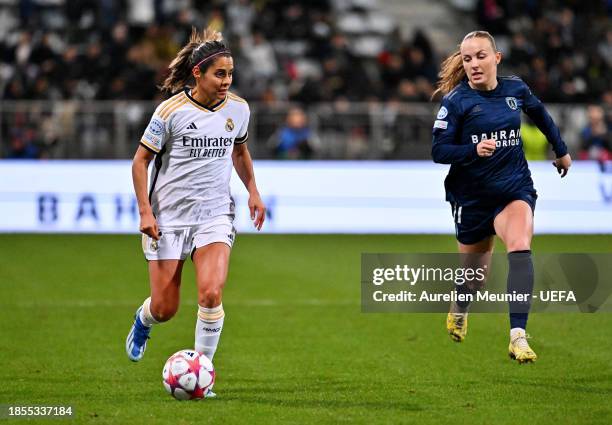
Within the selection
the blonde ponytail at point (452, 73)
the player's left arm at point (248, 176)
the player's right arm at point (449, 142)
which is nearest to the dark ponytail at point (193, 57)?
the player's left arm at point (248, 176)

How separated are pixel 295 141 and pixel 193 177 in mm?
13648

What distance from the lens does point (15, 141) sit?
67.7 feet

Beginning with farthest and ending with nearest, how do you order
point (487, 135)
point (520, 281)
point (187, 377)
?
point (487, 135)
point (520, 281)
point (187, 377)

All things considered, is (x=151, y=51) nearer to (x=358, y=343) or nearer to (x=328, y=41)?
(x=328, y=41)

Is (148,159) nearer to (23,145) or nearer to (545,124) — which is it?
(545,124)

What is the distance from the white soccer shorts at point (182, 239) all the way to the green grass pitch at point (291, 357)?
0.91m

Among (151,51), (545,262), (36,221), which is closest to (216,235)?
(545,262)

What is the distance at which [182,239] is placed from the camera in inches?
291

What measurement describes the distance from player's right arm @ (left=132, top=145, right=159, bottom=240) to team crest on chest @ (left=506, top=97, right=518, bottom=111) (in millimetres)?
2637

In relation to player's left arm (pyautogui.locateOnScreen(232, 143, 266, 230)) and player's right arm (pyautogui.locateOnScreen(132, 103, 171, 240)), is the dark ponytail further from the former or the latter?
player's left arm (pyautogui.locateOnScreen(232, 143, 266, 230))

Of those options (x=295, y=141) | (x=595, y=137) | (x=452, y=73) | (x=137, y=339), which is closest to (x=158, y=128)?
(x=137, y=339)

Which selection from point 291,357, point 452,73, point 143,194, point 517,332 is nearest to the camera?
point 143,194

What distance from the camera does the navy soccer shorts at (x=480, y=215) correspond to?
8.13 metres

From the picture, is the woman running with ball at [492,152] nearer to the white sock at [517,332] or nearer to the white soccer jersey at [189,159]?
the white sock at [517,332]
